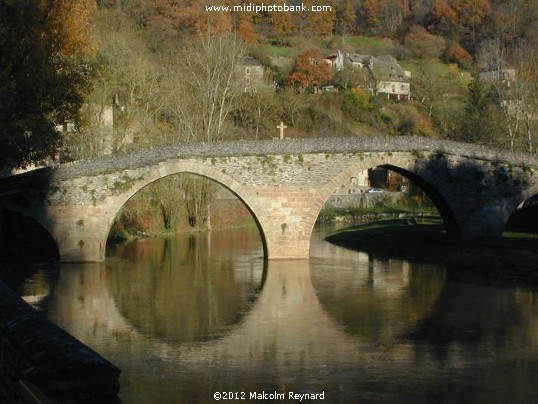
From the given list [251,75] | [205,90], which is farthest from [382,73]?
[205,90]

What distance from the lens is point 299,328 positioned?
16.5 meters

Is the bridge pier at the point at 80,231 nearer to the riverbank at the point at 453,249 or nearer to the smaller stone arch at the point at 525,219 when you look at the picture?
the riverbank at the point at 453,249

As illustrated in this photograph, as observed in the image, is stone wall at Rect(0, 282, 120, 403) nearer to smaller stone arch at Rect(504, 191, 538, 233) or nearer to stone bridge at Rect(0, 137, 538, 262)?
stone bridge at Rect(0, 137, 538, 262)

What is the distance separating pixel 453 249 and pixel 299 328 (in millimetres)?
12569

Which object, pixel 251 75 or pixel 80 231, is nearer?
pixel 80 231

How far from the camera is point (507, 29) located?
274ft

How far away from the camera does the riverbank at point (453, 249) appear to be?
79.5 ft

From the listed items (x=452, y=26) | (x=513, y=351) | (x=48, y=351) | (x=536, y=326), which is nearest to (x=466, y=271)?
(x=536, y=326)

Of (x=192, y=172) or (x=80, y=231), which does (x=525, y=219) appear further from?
(x=80, y=231)

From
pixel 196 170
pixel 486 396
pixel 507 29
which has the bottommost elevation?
pixel 486 396

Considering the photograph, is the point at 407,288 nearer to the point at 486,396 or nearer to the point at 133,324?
the point at 133,324

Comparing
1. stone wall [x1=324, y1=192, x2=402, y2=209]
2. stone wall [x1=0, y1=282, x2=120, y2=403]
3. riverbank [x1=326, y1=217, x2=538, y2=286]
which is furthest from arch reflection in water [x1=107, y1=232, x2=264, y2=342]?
stone wall [x1=324, y1=192, x2=402, y2=209]

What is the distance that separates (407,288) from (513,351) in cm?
773

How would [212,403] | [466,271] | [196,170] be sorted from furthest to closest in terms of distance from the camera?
[196,170]
[466,271]
[212,403]
